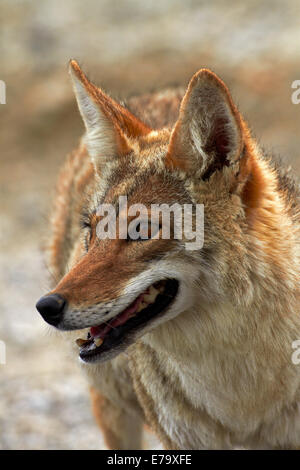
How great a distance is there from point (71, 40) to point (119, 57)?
1337mm

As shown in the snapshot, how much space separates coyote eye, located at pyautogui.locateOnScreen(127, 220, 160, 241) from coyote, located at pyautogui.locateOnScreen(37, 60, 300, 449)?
0.03 m

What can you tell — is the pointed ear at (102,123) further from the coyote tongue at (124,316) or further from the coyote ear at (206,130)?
the coyote tongue at (124,316)

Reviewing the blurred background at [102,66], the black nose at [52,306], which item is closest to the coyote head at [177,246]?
the black nose at [52,306]

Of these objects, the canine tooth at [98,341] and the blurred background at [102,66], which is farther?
the blurred background at [102,66]

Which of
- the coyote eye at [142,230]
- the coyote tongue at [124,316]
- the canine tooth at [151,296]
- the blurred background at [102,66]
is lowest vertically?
the coyote tongue at [124,316]

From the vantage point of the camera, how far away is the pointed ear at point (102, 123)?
4.79 metres

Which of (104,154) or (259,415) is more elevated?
(104,154)

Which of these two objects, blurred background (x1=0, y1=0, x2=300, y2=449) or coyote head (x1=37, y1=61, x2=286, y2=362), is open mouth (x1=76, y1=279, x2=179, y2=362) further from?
blurred background (x1=0, y1=0, x2=300, y2=449)

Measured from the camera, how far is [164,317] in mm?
4258

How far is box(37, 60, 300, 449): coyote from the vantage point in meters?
4.15
